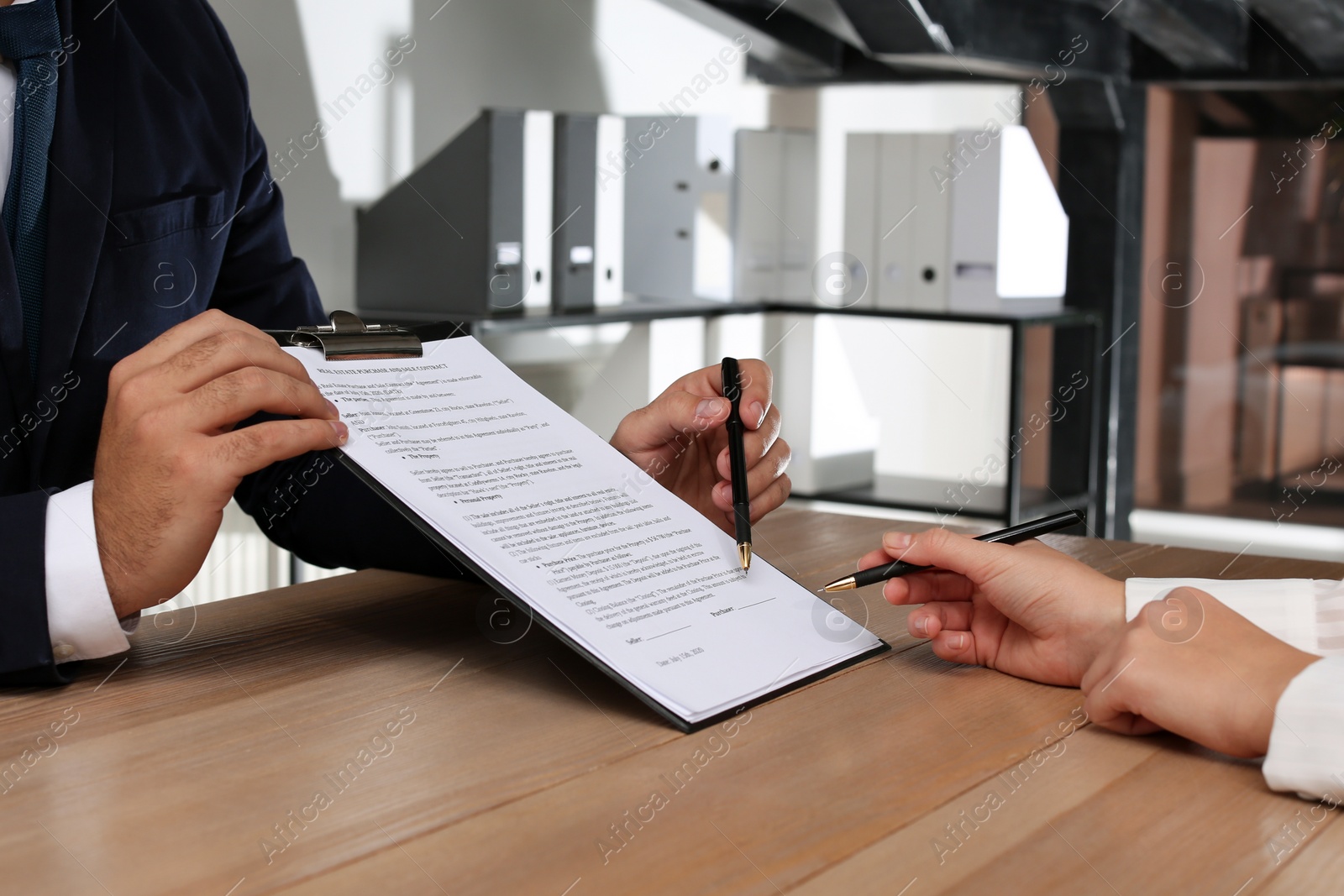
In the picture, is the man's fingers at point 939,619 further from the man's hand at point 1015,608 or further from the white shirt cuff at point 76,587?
the white shirt cuff at point 76,587

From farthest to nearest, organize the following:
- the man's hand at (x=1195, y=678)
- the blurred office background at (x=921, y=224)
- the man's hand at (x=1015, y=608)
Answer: the blurred office background at (x=921, y=224) < the man's hand at (x=1015, y=608) < the man's hand at (x=1195, y=678)

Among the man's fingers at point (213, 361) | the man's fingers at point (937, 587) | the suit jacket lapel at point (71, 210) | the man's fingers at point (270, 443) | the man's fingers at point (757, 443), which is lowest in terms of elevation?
the man's fingers at point (937, 587)

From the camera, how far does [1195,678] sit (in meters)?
0.65

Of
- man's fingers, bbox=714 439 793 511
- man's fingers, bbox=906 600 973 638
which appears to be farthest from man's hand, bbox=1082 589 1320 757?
man's fingers, bbox=714 439 793 511

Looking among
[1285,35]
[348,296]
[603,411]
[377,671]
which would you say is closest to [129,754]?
[377,671]

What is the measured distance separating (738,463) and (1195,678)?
1.22 feet

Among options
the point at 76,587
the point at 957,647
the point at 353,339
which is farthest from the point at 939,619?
the point at 76,587

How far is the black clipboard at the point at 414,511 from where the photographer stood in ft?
2.20

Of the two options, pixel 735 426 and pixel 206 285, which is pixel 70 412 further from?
pixel 735 426

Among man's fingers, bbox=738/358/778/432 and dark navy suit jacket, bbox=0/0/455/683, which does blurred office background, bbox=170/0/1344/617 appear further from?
man's fingers, bbox=738/358/778/432

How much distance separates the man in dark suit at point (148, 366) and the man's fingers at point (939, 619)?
0.22m

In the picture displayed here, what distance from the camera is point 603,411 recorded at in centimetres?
319

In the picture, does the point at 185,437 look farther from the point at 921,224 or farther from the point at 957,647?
the point at 921,224

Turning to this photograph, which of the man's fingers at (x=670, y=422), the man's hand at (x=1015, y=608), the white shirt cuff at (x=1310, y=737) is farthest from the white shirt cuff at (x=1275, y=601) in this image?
the man's fingers at (x=670, y=422)
